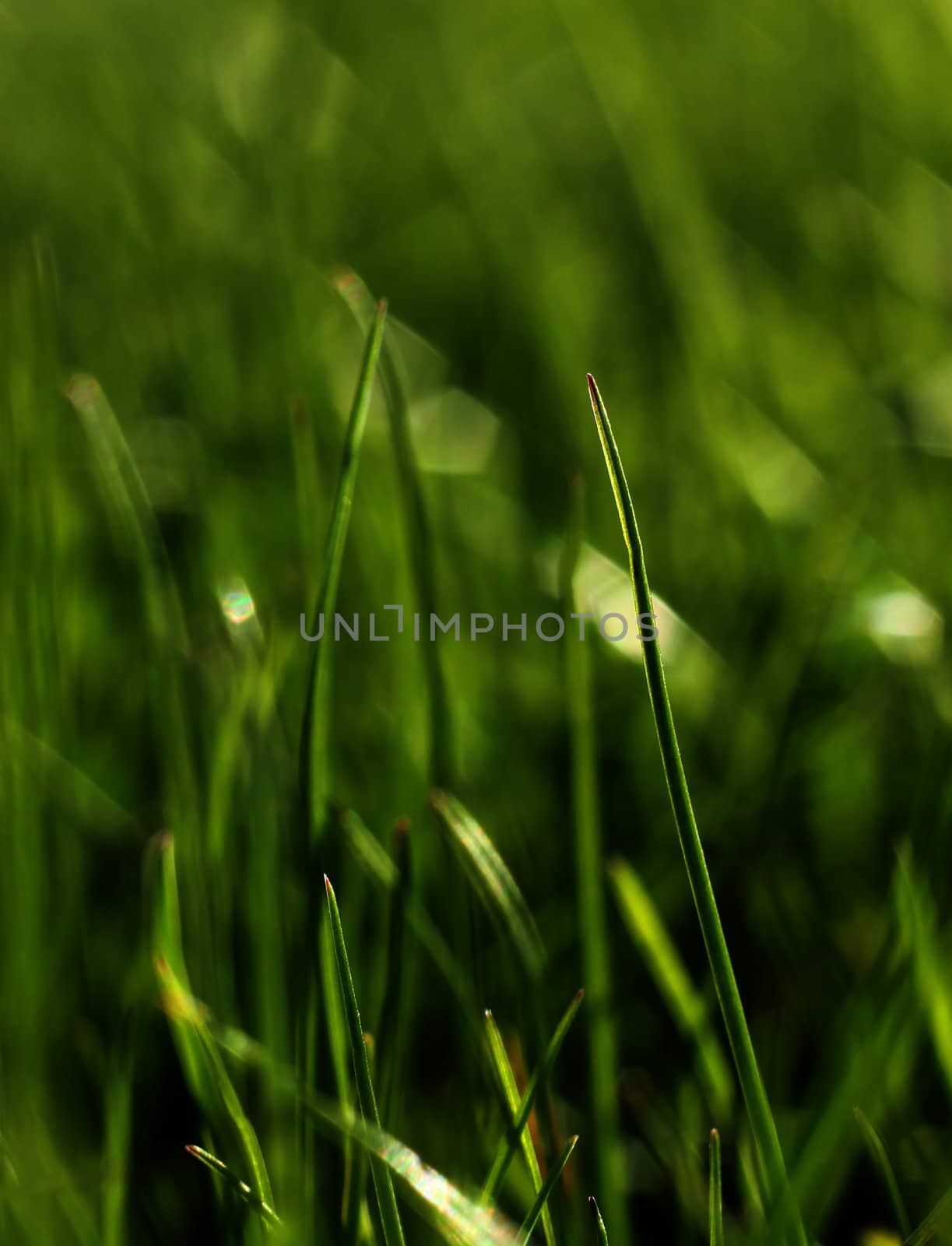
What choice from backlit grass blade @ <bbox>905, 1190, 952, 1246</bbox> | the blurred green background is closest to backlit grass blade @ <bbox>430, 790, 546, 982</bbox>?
the blurred green background

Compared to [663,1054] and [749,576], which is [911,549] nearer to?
[749,576]

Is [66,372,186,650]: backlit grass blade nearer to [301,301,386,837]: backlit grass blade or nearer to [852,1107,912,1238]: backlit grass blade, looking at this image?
[301,301,386,837]: backlit grass blade

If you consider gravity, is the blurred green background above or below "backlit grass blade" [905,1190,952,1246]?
above

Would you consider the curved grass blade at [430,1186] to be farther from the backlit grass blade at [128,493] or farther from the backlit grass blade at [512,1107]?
the backlit grass blade at [128,493]

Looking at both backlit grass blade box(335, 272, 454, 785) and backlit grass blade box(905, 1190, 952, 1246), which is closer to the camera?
backlit grass blade box(905, 1190, 952, 1246)

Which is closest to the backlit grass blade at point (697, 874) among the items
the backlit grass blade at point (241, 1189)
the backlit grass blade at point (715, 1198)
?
the backlit grass blade at point (715, 1198)

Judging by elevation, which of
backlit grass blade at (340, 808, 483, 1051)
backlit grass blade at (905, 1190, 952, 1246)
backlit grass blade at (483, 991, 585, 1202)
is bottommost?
backlit grass blade at (905, 1190, 952, 1246)

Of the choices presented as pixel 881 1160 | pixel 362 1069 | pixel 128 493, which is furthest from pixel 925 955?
pixel 128 493
